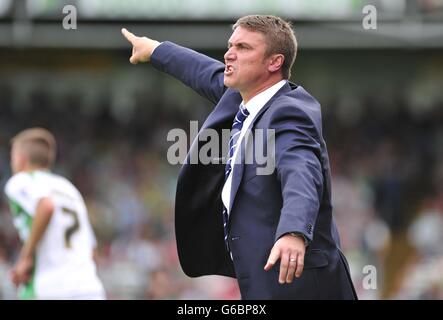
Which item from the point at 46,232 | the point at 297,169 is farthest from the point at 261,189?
the point at 46,232

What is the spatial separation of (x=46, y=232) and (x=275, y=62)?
370 cm

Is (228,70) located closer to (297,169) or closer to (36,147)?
(297,169)

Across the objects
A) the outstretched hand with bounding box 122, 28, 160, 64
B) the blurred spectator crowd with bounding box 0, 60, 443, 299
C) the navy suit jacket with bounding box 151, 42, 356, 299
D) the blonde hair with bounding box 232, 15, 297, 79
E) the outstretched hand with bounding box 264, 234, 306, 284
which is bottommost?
the outstretched hand with bounding box 264, 234, 306, 284

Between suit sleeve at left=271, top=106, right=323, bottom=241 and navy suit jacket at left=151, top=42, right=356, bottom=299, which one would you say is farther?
navy suit jacket at left=151, top=42, right=356, bottom=299

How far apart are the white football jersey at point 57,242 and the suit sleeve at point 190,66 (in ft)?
9.68

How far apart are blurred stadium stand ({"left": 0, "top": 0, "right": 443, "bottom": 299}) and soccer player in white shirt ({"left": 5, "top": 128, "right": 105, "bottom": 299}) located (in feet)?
17.7

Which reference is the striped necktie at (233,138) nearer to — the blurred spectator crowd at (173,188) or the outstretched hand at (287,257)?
the outstretched hand at (287,257)

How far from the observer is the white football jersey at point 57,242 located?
8.36 m

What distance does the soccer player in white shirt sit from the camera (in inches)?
328

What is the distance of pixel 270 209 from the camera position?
5016 mm

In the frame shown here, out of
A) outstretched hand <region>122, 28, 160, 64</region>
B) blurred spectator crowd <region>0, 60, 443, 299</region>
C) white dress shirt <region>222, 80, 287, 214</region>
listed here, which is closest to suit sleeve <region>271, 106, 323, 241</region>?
white dress shirt <region>222, 80, 287, 214</region>

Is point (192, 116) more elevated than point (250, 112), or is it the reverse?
point (192, 116)

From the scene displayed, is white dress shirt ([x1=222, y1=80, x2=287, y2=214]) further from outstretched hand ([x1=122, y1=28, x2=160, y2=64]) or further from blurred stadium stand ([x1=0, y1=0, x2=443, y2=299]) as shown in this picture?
blurred stadium stand ([x1=0, y1=0, x2=443, y2=299])
